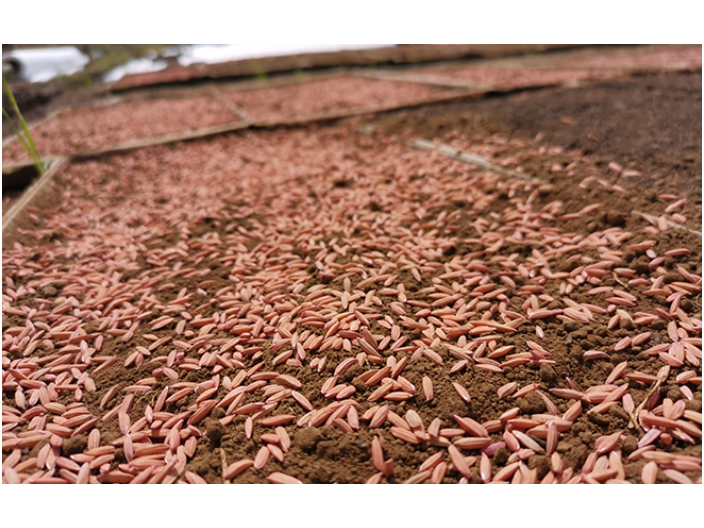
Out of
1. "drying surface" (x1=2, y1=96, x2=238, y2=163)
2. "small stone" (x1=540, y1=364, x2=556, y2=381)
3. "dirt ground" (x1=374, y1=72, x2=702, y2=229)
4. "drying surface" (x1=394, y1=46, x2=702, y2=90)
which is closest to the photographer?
"small stone" (x1=540, y1=364, x2=556, y2=381)

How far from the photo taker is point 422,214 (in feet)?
8.55

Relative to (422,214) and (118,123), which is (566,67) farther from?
(118,123)

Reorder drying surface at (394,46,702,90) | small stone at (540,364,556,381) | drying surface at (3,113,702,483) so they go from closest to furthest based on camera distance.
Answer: drying surface at (3,113,702,483) → small stone at (540,364,556,381) → drying surface at (394,46,702,90)

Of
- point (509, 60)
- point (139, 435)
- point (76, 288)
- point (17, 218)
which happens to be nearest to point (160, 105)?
point (17, 218)

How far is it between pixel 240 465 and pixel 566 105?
13.5ft

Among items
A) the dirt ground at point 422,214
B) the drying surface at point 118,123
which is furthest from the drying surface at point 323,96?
the dirt ground at point 422,214

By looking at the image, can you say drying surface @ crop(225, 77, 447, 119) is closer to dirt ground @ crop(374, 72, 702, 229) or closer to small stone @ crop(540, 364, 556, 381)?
dirt ground @ crop(374, 72, 702, 229)

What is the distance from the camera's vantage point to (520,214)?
245cm

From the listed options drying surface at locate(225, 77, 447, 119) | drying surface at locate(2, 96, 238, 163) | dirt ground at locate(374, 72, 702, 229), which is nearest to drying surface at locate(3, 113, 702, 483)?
dirt ground at locate(374, 72, 702, 229)

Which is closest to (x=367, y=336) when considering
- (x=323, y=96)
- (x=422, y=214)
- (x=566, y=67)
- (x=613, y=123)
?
(x=422, y=214)

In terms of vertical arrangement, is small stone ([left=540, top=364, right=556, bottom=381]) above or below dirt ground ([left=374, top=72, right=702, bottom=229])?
below

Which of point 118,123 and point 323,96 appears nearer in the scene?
point 118,123

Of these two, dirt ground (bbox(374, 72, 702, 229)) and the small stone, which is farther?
dirt ground (bbox(374, 72, 702, 229))

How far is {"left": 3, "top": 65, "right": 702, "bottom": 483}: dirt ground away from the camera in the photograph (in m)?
1.36
